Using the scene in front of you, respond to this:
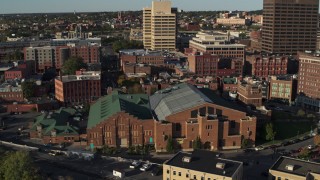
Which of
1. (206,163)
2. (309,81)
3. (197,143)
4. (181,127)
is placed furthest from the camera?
(309,81)

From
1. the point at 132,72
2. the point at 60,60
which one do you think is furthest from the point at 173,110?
the point at 60,60

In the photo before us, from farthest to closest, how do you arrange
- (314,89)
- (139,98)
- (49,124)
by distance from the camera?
(314,89), (139,98), (49,124)

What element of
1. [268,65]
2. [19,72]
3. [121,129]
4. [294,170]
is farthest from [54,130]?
[268,65]

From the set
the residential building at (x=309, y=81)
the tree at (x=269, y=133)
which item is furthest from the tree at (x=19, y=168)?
the residential building at (x=309, y=81)

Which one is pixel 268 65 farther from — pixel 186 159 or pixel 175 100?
pixel 186 159

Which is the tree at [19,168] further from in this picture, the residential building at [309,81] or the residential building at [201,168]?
the residential building at [309,81]

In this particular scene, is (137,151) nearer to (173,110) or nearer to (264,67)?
(173,110)
